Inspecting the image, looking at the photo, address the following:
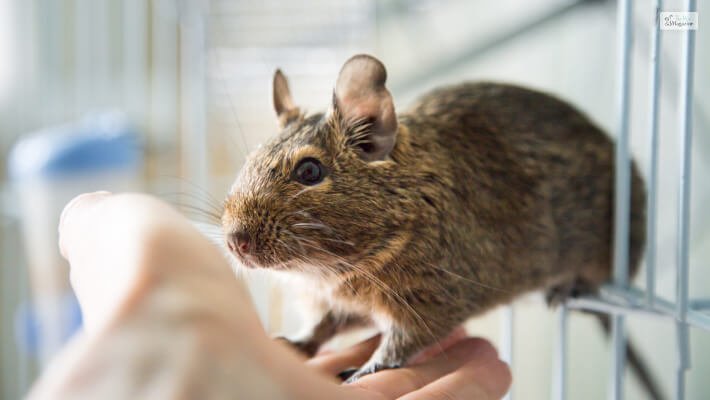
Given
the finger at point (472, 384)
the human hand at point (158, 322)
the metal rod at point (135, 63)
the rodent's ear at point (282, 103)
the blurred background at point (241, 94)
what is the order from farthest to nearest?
1. the metal rod at point (135, 63)
2. the blurred background at point (241, 94)
3. the rodent's ear at point (282, 103)
4. the finger at point (472, 384)
5. the human hand at point (158, 322)

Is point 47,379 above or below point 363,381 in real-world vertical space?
above

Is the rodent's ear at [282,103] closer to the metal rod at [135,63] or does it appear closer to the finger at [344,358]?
the finger at [344,358]

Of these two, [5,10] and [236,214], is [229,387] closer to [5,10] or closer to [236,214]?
[236,214]

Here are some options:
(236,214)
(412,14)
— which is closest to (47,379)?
(236,214)

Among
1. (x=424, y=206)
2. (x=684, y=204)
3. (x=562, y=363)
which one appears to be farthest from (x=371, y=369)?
(x=684, y=204)

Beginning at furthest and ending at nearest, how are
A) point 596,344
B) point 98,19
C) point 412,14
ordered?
point 98,19 < point 412,14 < point 596,344

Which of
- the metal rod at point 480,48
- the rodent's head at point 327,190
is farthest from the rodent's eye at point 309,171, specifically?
the metal rod at point 480,48

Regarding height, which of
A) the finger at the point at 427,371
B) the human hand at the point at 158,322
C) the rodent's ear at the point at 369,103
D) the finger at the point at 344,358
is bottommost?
the finger at the point at 344,358
